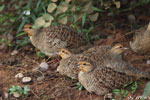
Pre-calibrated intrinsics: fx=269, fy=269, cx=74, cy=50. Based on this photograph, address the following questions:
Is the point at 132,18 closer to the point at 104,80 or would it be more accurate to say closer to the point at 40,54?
the point at 40,54

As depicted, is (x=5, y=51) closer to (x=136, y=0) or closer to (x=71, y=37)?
(x=71, y=37)

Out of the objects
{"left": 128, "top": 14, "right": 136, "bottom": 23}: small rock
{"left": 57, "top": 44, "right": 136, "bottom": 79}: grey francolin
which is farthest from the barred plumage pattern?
{"left": 128, "top": 14, "right": 136, "bottom": 23}: small rock

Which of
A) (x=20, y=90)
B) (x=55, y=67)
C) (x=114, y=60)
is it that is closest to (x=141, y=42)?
(x=114, y=60)

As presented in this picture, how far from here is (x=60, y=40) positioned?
5.41m

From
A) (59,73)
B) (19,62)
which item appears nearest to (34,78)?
(59,73)

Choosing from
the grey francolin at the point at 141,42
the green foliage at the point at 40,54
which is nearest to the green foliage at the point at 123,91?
the grey francolin at the point at 141,42

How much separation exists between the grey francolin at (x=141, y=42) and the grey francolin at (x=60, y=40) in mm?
948

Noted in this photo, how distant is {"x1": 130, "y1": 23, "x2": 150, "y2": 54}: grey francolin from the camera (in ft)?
17.1

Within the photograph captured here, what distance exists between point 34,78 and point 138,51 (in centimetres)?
212

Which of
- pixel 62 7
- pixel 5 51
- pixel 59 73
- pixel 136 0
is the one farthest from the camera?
pixel 136 0

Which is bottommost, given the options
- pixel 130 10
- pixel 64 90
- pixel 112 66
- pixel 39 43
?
pixel 64 90

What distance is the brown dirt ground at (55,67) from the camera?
4.60 meters

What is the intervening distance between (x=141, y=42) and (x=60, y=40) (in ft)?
5.25

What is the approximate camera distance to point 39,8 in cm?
641
